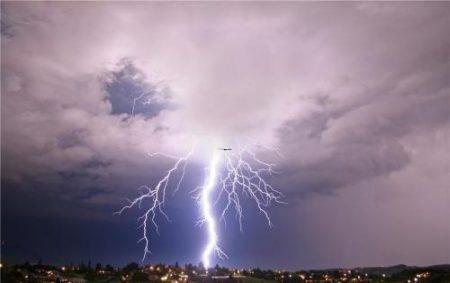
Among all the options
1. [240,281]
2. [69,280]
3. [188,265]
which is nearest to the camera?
[69,280]

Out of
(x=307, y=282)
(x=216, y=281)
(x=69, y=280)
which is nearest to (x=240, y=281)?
(x=216, y=281)

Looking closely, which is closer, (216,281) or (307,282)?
(216,281)

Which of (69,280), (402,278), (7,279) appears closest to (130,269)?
(69,280)

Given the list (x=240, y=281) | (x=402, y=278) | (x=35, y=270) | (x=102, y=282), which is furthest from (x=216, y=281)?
(x=402, y=278)

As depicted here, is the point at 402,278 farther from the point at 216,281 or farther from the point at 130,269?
the point at 130,269

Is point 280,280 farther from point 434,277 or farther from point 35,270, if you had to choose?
point 35,270

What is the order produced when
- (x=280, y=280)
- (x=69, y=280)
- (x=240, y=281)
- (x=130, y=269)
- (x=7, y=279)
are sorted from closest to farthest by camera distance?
(x=7, y=279)
(x=69, y=280)
(x=240, y=281)
(x=130, y=269)
(x=280, y=280)

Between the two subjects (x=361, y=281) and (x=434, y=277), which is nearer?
(x=434, y=277)

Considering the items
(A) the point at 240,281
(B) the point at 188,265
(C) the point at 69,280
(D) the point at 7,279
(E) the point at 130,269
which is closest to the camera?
(D) the point at 7,279

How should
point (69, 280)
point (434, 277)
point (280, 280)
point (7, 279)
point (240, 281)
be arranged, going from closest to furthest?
point (7, 279) < point (69, 280) < point (434, 277) < point (240, 281) < point (280, 280)
